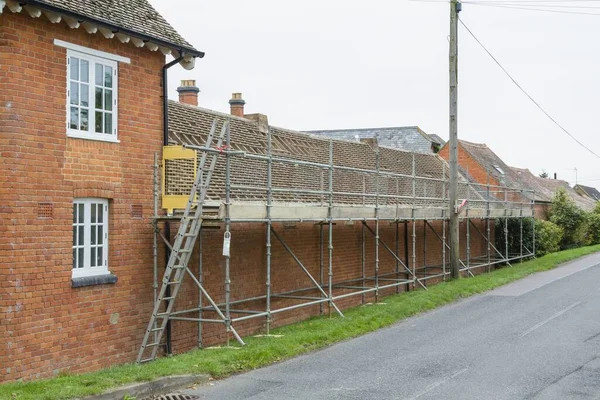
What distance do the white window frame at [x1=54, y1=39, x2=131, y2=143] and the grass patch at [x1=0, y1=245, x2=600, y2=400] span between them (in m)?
3.87

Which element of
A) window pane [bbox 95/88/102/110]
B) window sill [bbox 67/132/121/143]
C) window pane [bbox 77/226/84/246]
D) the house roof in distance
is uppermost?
the house roof in distance

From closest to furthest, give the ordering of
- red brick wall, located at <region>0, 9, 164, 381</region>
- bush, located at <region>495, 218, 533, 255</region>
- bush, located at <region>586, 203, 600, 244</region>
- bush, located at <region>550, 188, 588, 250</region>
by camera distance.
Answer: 1. red brick wall, located at <region>0, 9, 164, 381</region>
2. bush, located at <region>495, 218, 533, 255</region>
3. bush, located at <region>550, 188, 588, 250</region>
4. bush, located at <region>586, 203, 600, 244</region>

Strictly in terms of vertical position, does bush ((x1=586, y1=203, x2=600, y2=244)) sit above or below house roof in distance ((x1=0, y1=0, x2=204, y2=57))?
below

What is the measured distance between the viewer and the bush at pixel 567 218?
139 ft

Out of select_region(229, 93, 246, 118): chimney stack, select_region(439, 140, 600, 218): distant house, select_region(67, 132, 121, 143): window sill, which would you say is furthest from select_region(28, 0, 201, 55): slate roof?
select_region(439, 140, 600, 218): distant house

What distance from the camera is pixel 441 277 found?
25.8 metres

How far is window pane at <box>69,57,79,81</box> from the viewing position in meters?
11.8

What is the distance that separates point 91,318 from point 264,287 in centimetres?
544

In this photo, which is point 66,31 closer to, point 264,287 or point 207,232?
point 207,232

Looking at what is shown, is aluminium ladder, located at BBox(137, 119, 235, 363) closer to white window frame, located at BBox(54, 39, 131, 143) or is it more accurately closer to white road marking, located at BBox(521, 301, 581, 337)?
white window frame, located at BBox(54, 39, 131, 143)

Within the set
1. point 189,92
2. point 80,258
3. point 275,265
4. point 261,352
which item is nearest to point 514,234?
point 189,92

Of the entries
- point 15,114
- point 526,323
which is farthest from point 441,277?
point 15,114

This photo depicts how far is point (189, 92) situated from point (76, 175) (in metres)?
9.63

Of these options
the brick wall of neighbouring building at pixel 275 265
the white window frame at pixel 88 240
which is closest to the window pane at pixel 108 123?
the white window frame at pixel 88 240
